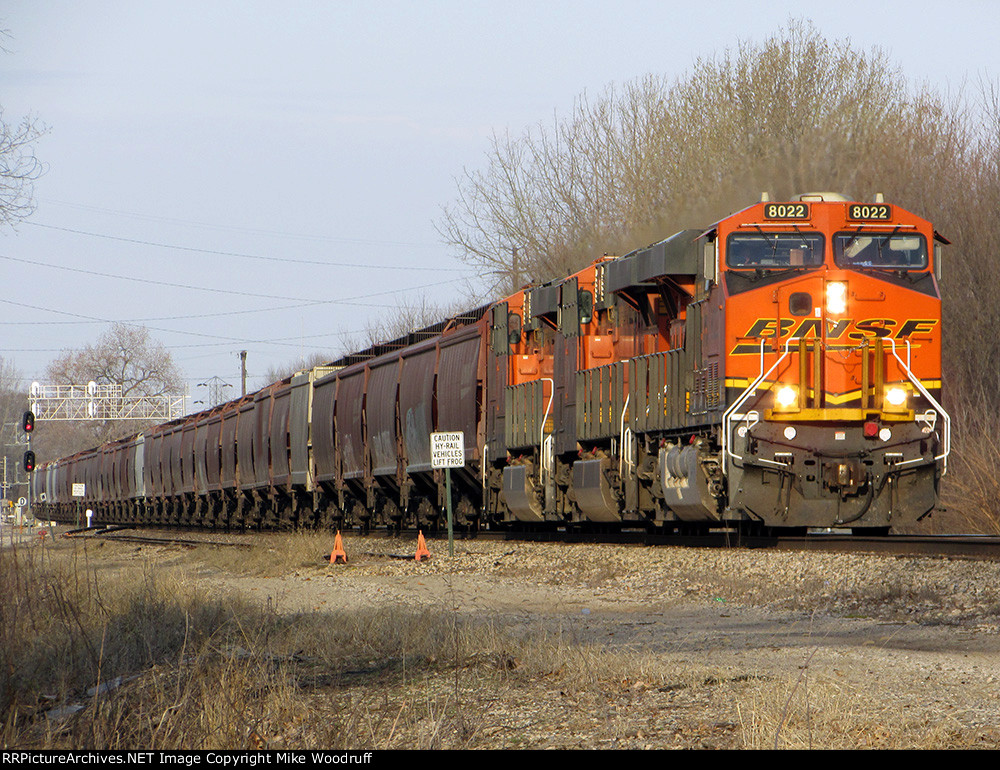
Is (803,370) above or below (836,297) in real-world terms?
below

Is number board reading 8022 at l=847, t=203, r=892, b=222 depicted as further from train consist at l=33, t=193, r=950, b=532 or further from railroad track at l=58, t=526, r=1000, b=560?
railroad track at l=58, t=526, r=1000, b=560

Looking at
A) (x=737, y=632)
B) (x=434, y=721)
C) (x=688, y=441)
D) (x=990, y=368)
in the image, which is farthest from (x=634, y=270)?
(x=990, y=368)

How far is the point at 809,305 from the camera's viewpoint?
548 inches

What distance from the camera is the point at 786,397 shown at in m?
13.6

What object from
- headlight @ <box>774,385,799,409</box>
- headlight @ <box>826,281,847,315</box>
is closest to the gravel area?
headlight @ <box>774,385,799,409</box>

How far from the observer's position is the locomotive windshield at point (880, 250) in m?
14.1

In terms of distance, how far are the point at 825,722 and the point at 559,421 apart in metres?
13.1

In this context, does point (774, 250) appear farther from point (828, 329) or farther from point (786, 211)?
point (828, 329)

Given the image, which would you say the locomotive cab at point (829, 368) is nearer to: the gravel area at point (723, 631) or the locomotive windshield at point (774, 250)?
the locomotive windshield at point (774, 250)

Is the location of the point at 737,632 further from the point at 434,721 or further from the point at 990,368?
the point at 990,368

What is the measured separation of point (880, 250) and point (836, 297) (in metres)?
0.90

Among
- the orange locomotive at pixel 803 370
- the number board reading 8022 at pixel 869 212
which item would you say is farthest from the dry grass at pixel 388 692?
the number board reading 8022 at pixel 869 212

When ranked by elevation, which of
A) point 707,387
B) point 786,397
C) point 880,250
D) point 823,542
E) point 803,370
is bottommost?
point 823,542

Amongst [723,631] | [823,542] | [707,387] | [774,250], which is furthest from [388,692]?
[774,250]
